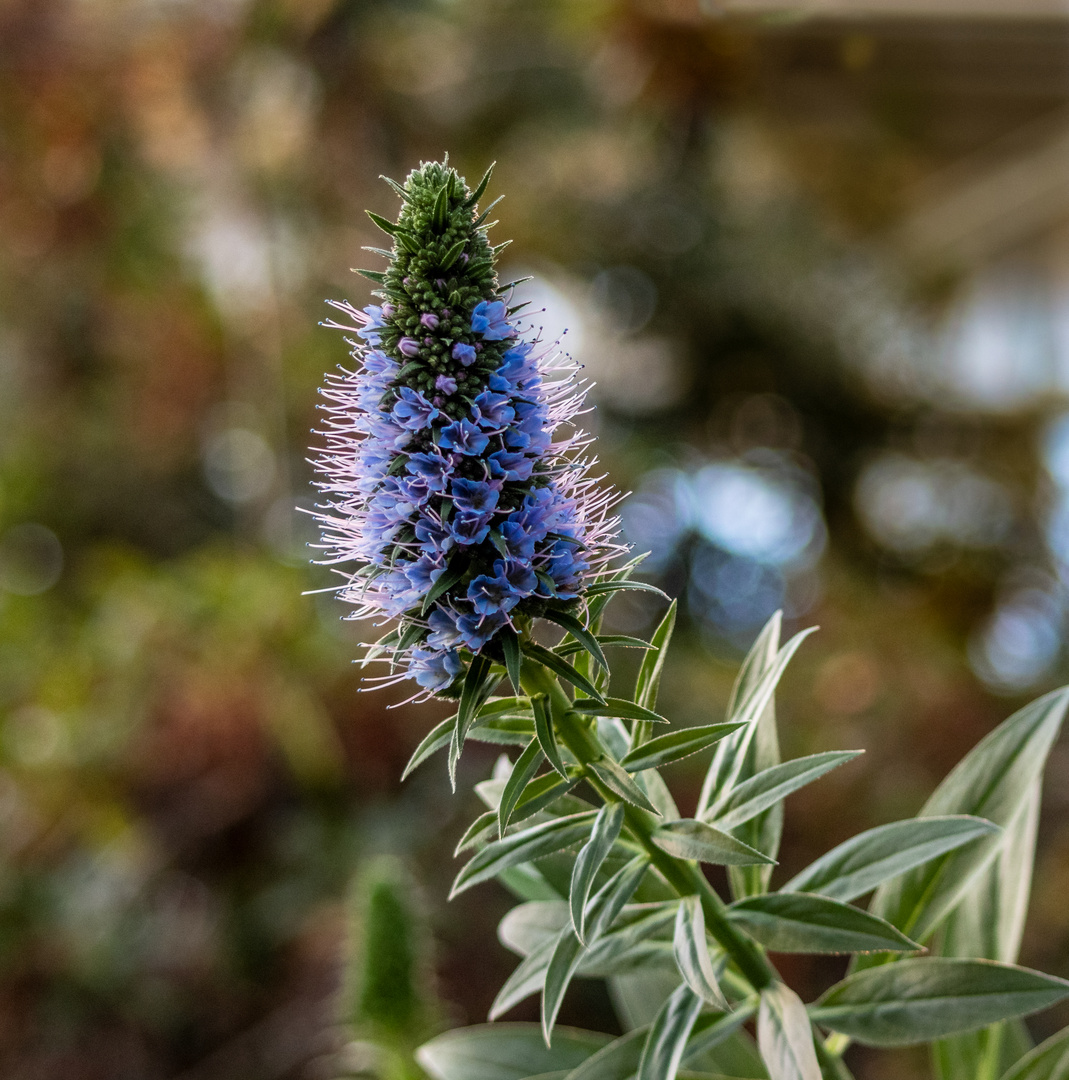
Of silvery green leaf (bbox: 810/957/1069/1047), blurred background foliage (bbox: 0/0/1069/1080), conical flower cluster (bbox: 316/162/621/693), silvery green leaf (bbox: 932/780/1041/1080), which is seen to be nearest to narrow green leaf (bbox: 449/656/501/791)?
conical flower cluster (bbox: 316/162/621/693)

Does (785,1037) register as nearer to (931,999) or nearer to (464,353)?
(931,999)

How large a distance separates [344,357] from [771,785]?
3.26m

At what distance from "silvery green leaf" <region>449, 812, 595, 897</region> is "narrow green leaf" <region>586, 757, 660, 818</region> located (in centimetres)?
4

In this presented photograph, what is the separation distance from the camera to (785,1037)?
0.56 metres

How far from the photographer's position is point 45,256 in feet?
13.7

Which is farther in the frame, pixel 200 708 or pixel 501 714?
pixel 200 708

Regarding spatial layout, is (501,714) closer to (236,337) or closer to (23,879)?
(23,879)

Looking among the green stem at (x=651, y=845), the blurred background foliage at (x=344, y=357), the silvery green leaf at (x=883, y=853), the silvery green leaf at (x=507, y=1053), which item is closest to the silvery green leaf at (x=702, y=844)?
the green stem at (x=651, y=845)

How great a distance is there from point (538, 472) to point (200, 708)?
2305mm

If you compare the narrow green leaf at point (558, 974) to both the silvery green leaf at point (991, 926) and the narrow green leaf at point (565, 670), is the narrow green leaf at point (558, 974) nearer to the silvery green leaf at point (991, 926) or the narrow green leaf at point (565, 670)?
the narrow green leaf at point (565, 670)

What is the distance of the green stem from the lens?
56 cm

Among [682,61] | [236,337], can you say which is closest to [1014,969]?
[682,61]

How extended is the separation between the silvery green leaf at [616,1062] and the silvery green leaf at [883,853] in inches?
5.9

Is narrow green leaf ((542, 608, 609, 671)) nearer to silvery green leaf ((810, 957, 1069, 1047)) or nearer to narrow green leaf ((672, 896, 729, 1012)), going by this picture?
narrow green leaf ((672, 896, 729, 1012))
